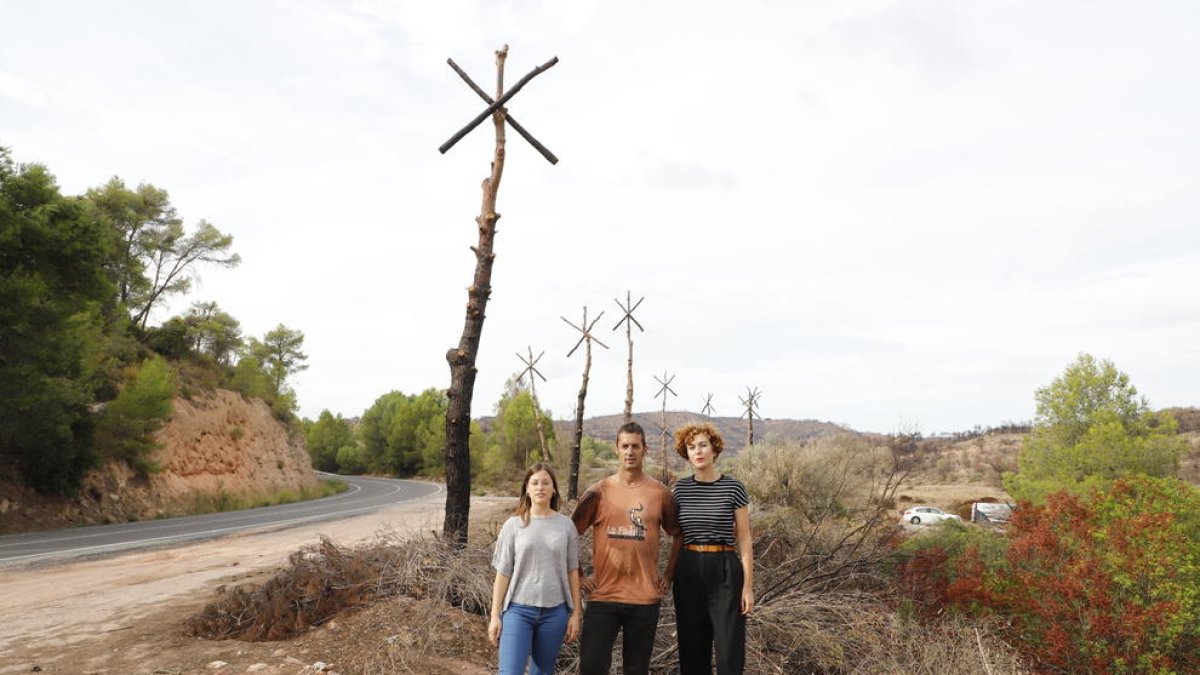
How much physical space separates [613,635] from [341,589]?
4.02m

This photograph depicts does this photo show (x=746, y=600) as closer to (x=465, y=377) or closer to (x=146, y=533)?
(x=465, y=377)

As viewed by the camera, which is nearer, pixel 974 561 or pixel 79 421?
pixel 974 561

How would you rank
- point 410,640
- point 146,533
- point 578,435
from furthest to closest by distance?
point 578,435
point 146,533
point 410,640

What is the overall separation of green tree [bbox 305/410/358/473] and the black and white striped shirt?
7526 cm

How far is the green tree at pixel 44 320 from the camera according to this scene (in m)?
17.4

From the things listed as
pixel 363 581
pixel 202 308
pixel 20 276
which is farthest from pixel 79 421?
pixel 202 308

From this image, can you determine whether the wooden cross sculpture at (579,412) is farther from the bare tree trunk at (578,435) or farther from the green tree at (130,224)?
the green tree at (130,224)

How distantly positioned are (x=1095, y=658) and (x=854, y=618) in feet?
8.58

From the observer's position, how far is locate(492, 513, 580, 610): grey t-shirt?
3.77 metres

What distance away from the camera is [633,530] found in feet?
12.7

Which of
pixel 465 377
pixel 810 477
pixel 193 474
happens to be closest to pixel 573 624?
pixel 465 377

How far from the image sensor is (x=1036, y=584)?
7480 mm

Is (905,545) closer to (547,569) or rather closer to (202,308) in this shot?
(547,569)

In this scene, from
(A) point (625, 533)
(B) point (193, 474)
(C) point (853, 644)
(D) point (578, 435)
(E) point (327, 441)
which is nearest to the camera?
(A) point (625, 533)
